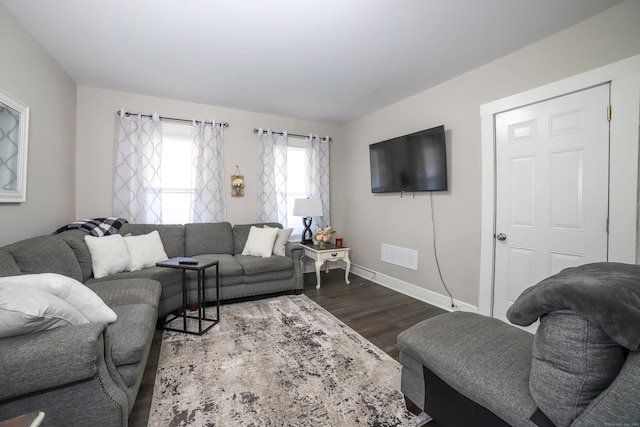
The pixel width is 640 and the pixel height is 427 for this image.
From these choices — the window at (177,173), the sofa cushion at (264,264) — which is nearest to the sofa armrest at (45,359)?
the sofa cushion at (264,264)

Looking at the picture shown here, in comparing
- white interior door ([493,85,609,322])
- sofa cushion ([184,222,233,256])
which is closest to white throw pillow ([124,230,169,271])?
sofa cushion ([184,222,233,256])

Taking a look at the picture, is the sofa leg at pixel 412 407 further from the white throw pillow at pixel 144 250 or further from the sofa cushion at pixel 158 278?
the white throw pillow at pixel 144 250

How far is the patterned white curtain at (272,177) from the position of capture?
4066 mm

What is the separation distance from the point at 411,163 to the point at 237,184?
244 cm

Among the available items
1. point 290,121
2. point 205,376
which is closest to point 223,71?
point 290,121

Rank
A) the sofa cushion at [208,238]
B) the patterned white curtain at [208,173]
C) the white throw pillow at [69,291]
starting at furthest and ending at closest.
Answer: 1. the patterned white curtain at [208,173]
2. the sofa cushion at [208,238]
3. the white throw pillow at [69,291]

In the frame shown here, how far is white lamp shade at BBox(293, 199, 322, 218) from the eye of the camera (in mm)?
3920

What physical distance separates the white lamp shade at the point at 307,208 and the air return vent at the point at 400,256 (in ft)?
3.69

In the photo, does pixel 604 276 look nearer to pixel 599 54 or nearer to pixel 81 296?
pixel 599 54

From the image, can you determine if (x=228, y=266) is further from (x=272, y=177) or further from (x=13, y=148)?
(x=13, y=148)

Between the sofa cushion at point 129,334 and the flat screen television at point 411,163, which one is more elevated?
the flat screen television at point 411,163

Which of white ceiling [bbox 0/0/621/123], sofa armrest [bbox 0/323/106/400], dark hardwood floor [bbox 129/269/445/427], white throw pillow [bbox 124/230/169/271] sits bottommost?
→ dark hardwood floor [bbox 129/269/445/427]

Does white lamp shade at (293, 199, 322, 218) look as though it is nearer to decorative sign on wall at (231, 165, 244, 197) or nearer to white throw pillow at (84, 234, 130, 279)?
decorative sign on wall at (231, 165, 244, 197)

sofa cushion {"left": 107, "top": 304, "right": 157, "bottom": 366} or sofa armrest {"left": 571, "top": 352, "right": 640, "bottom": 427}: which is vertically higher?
sofa armrest {"left": 571, "top": 352, "right": 640, "bottom": 427}
